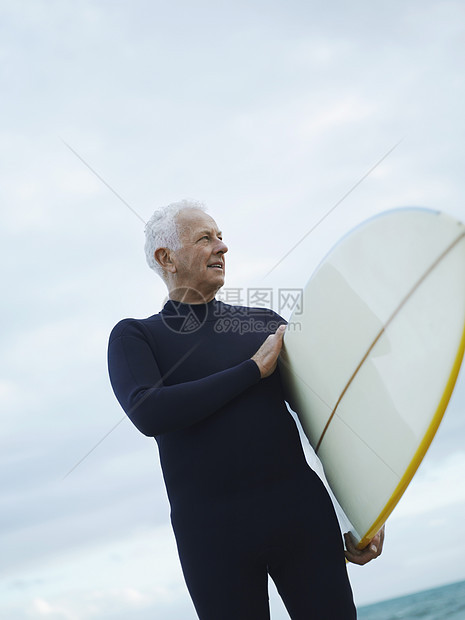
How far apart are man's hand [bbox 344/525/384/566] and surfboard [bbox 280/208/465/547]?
3cm

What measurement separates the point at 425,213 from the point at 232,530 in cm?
91

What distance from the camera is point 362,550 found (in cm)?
174

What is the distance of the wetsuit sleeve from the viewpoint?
1.61 metres

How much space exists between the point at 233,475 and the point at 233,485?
0.02m

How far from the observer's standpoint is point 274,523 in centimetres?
161

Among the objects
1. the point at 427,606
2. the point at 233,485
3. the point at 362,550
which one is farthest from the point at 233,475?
the point at 427,606

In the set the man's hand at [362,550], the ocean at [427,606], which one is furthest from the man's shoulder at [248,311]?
the ocean at [427,606]

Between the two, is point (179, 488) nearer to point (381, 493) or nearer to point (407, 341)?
point (381, 493)

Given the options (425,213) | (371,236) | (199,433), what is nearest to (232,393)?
(199,433)

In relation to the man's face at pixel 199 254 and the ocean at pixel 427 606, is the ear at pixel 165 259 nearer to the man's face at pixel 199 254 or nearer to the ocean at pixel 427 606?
the man's face at pixel 199 254

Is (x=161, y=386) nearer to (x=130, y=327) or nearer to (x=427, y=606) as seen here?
(x=130, y=327)

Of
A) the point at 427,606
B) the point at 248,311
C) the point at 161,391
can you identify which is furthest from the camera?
the point at 427,606

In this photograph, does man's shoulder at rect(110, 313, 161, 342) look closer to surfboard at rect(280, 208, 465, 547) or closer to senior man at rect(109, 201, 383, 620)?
senior man at rect(109, 201, 383, 620)

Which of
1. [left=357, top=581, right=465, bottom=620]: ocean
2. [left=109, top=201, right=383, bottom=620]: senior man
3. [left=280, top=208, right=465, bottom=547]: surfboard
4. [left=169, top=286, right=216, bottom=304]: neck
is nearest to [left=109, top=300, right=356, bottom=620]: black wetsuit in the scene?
[left=109, top=201, right=383, bottom=620]: senior man
